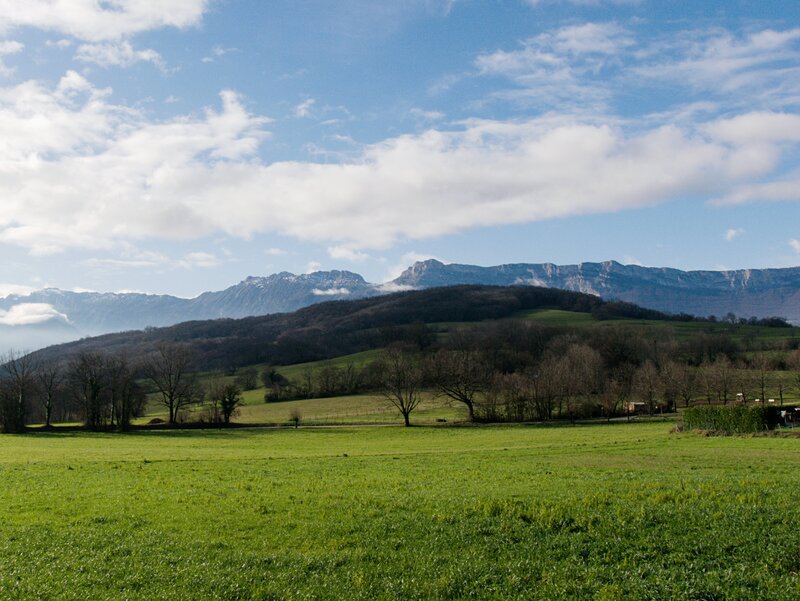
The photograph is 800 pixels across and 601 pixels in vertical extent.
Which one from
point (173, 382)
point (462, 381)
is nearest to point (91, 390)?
point (173, 382)

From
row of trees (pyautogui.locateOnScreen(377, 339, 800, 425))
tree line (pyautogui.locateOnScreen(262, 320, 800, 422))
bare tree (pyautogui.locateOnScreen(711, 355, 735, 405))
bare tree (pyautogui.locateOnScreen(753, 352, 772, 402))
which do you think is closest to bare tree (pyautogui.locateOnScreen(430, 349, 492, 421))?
row of trees (pyautogui.locateOnScreen(377, 339, 800, 425))

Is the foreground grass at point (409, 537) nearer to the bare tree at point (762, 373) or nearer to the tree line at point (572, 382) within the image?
the tree line at point (572, 382)

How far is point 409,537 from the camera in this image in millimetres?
15664

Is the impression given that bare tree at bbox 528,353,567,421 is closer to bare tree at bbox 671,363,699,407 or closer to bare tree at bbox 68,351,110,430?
bare tree at bbox 671,363,699,407

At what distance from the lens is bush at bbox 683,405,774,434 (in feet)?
171

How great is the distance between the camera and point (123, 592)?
12.5 metres

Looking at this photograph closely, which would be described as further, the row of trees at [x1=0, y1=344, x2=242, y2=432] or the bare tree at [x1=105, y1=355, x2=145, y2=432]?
the bare tree at [x1=105, y1=355, x2=145, y2=432]

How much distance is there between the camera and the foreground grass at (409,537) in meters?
12.7

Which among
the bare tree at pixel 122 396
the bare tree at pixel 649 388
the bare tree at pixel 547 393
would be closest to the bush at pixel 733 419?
the bare tree at pixel 547 393

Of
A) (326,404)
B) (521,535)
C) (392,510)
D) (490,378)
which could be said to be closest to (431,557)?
(521,535)

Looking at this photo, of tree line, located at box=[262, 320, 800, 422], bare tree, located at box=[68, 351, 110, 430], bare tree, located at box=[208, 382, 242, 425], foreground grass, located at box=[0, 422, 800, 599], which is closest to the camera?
foreground grass, located at box=[0, 422, 800, 599]

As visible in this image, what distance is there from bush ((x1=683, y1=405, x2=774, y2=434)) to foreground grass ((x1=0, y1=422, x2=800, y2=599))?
29063 mm

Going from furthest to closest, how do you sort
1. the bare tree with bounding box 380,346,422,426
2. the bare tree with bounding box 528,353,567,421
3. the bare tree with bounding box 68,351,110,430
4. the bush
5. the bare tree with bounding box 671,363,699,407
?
1. the bare tree with bounding box 671,363,699,407
2. the bare tree with bounding box 528,353,567,421
3. the bare tree with bounding box 68,351,110,430
4. the bare tree with bounding box 380,346,422,426
5. the bush

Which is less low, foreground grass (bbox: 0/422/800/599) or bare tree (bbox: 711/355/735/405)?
foreground grass (bbox: 0/422/800/599)
